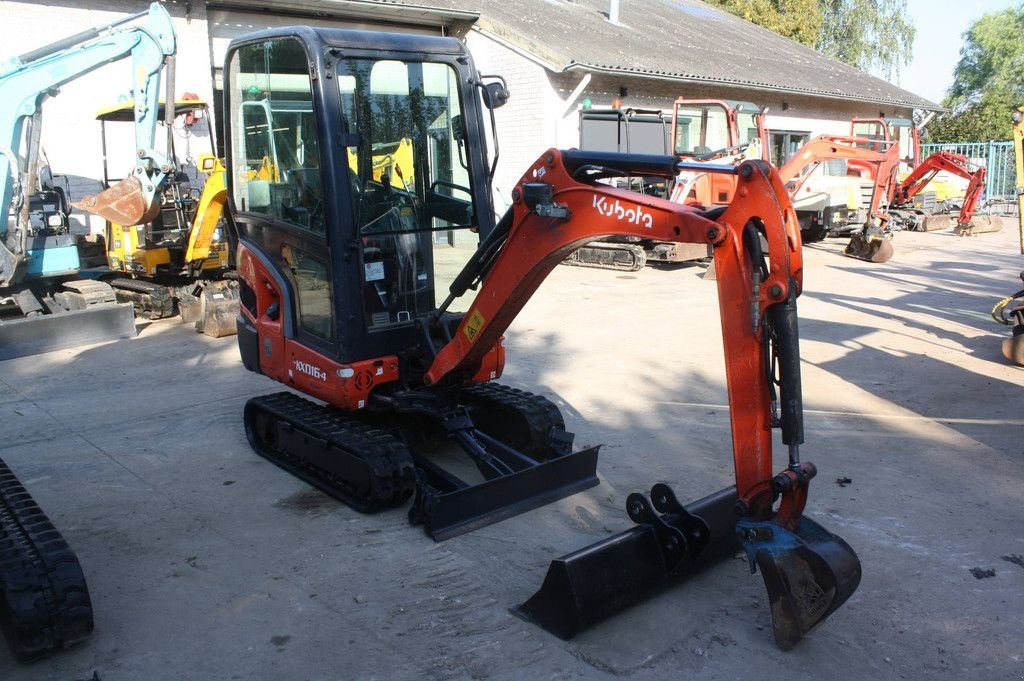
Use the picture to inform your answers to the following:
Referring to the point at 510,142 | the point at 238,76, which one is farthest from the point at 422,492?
the point at 510,142

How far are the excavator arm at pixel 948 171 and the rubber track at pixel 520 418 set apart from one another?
54.4ft

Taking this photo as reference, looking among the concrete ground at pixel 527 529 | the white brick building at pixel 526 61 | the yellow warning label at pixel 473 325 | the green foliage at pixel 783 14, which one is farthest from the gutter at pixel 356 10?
the green foliage at pixel 783 14

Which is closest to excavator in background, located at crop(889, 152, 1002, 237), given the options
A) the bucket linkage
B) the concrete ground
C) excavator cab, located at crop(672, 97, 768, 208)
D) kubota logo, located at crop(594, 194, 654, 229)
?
excavator cab, located at crop(672, 97, 768, 208)

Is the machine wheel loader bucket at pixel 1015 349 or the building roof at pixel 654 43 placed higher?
the building roof at pixel 654 43

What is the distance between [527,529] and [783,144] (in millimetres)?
20458

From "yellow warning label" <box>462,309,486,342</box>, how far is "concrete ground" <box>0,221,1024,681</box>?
1.09 meters

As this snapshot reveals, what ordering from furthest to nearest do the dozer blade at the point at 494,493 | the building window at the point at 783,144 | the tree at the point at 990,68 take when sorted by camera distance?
the tree at the point at 990,68 → the building window at the point at 783,144 → the dozer blade at the point at 494,493

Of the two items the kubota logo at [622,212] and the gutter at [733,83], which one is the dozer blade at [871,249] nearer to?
the gutter at [733,83]

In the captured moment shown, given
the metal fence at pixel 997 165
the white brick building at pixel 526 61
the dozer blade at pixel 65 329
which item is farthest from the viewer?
the metal fence at pixel 997 165

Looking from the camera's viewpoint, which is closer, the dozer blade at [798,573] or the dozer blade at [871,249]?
the dozer blade at [798,573]

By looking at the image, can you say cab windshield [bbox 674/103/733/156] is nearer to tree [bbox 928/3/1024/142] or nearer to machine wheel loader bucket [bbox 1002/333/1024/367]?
machine wheel loader bucket [bbox 1002/333/1024/367]

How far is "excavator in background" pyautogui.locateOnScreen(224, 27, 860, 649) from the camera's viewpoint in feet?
12.0

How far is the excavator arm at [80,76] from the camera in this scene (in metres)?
9.48

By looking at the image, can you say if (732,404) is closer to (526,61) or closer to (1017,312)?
(1017,312)
